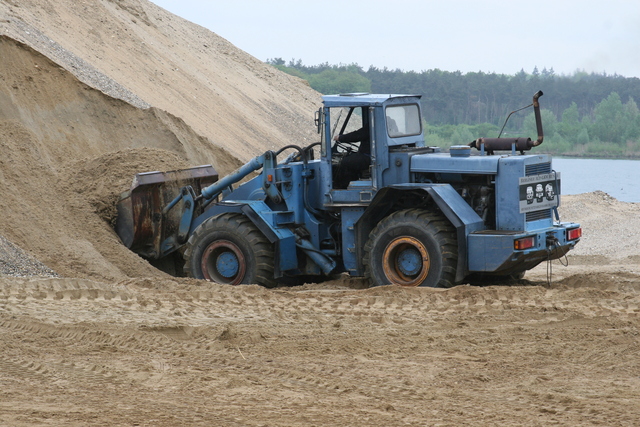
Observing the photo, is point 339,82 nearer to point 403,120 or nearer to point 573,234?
point 403,120

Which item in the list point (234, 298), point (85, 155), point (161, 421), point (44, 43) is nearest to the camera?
point (161, 421)

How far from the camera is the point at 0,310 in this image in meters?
8.28

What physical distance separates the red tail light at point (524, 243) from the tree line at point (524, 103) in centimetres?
1323

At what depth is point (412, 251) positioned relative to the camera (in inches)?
401

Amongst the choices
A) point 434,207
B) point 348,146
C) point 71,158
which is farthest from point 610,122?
point 434,207

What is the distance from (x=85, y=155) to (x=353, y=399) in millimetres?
10184

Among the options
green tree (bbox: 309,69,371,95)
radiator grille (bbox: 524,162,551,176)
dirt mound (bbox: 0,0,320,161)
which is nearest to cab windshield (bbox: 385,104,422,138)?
radiator grille (bbox: 524,162,551,176)

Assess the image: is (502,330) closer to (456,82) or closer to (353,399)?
(353,399)

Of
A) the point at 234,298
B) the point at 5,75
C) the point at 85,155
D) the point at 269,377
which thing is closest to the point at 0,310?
the point at 234,298

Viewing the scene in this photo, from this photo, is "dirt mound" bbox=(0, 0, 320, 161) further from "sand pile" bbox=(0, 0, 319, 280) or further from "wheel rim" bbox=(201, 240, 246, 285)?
"wheel rim" bbox=(201, 240, 246, 285)

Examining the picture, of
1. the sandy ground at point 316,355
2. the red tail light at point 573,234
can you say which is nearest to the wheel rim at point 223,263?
the sandy ground at point 316,355

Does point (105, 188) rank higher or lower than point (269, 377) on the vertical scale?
higher

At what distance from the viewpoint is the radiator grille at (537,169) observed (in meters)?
10.1

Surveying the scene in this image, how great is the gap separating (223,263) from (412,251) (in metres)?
2.59
